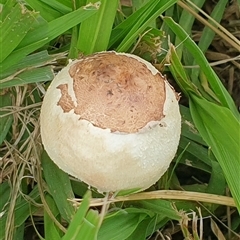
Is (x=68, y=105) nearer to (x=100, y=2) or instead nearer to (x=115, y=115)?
(x=115, y=115)

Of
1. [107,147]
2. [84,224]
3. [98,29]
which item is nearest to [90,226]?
[84,224]

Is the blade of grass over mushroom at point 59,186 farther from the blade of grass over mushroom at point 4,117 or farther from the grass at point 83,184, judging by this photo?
the blade of grass over mushroom at point 4,117

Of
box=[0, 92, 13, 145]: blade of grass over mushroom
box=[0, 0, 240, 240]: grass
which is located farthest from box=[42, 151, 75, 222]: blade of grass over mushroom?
box=[0, 92, 13, 145]: blade of grass over mushroom

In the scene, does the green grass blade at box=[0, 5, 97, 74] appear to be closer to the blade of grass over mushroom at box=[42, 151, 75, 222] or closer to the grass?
the grass

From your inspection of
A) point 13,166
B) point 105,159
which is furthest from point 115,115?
point 13,166

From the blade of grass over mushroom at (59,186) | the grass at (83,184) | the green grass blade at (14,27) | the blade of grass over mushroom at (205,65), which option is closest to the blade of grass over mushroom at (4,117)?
the grass at (83,184)

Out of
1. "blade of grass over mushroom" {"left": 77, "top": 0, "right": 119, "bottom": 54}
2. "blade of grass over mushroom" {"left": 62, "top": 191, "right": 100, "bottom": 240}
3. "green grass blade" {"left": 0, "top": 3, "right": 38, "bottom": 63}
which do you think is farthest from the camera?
"blade of grass over mushroom" {"left": 77, "top": 0, "right": 119, "bottom": 54}
